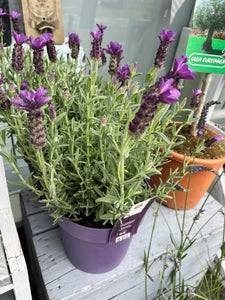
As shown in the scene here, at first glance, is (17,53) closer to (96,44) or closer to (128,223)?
(96,44)

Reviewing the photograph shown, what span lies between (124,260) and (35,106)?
592 mm

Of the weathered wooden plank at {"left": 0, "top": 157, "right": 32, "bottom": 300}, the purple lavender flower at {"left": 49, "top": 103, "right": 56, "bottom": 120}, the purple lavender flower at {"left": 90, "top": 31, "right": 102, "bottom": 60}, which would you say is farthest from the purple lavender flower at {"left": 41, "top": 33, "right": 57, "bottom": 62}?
the weathered wooden plank at {"left": 0, "top": 157, "right": 32, "bottom": 300}

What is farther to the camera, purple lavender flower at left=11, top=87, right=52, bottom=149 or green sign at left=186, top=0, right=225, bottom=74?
green sign at left=186, top=0, right=225, bottom=74

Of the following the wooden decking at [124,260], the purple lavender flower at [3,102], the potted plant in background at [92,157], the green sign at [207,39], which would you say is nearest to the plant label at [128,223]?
the potted plant in background at [92,157]

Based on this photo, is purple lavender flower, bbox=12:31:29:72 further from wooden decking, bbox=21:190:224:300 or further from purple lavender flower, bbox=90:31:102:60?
wooden decking, bbox=21:190:224:300

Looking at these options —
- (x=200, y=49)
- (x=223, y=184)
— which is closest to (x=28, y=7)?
(x=200, y=49)

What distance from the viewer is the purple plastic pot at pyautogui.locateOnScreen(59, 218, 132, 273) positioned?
2.10ft

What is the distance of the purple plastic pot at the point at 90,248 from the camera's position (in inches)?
25.2

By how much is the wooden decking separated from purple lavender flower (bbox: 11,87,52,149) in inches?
18.3

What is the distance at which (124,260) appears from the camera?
0.82m

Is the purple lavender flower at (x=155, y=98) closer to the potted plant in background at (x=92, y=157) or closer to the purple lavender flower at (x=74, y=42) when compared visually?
the potted plant in background at (x=92, y=157)

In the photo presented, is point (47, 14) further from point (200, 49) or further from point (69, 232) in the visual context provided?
point (69, 232)

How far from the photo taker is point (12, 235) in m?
0.59

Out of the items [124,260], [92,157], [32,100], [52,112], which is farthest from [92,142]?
[124,260]
